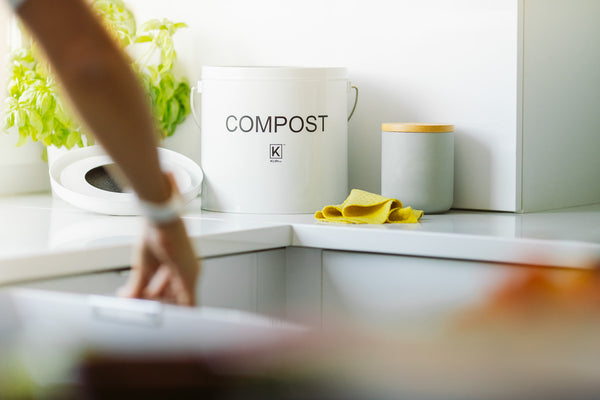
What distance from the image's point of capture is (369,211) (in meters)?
1.21

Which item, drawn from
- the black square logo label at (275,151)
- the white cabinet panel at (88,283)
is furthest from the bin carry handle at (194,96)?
the white cabinet panel at (88,283)

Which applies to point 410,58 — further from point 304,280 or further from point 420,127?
point 304,280

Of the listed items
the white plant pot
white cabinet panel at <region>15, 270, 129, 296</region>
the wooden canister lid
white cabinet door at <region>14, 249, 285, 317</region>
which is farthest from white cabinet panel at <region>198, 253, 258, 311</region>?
the white plant pot

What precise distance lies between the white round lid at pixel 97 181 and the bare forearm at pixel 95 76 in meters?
0.79

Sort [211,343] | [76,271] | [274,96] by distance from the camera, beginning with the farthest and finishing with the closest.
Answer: [274,96], [76,271], [211,343]

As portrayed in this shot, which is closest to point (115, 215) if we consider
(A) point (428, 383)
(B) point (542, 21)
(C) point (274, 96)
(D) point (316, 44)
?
(C) point (274, 96)

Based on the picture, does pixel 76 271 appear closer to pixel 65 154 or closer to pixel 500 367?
pixel 65 154

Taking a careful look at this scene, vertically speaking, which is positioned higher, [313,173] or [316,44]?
[316,44]

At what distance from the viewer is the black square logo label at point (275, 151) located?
1284mm

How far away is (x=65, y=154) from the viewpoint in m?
1.40

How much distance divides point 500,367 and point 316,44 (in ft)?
3.88

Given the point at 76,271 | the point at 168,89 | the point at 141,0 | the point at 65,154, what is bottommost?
the point at 76,271

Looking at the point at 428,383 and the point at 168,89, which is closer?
the point at 428,383

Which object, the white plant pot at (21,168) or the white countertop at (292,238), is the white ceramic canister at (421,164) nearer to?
the white countertop at (292,238)
